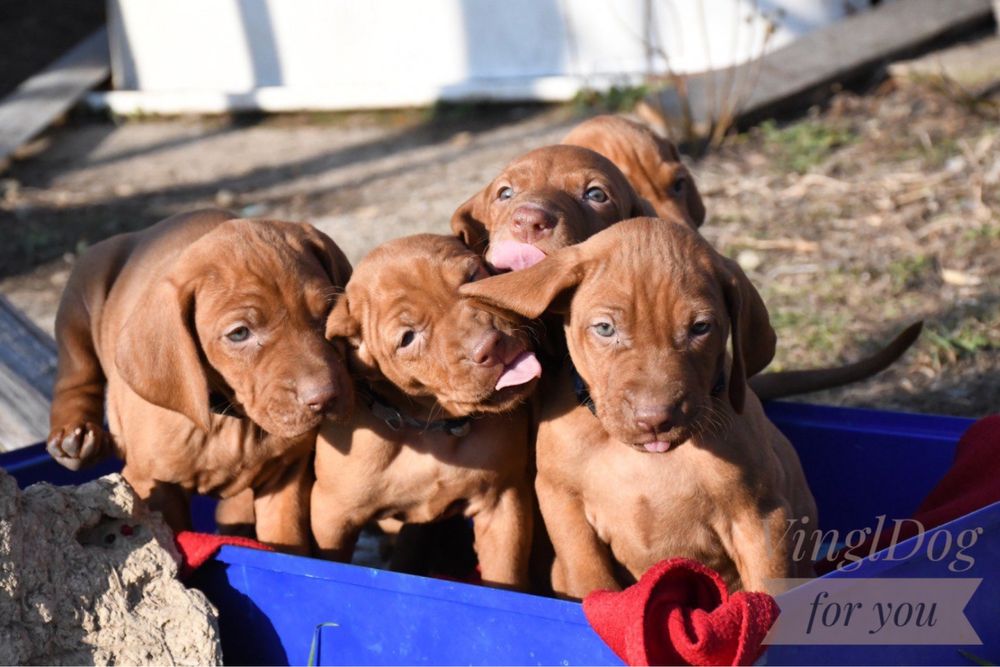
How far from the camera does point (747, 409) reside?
356 centimetres

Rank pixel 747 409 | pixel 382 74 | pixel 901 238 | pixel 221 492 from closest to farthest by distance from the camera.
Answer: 1. pixel 747 409
2. pixel 221 492
3. pixel 901 238
4. pixel 382 74

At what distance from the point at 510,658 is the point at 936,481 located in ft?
6.04

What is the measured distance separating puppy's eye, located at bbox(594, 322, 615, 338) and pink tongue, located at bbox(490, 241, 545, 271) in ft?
1.59

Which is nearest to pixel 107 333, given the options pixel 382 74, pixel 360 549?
pixel 360 549

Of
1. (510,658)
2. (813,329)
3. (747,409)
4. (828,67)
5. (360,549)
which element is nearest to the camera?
(510,658)

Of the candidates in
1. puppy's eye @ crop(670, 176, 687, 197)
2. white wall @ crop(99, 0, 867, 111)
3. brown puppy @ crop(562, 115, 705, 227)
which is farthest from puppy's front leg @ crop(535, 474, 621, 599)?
white wall @ crop(99, 0, 867, 111)

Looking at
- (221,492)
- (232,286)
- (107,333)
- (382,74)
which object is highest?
(232,286)

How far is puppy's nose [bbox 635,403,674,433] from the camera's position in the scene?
2.98 meters

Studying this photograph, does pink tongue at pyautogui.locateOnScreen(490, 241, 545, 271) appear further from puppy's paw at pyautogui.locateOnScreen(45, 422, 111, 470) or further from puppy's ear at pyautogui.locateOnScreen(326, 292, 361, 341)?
puppy's paw at pyautogui.locateOnScreen(45, 422, 111, 470)

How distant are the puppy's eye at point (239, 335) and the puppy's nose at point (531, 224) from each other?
79cm

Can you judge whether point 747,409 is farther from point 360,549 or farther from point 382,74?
point 382,74

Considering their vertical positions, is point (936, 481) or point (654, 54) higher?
point (936, 481)

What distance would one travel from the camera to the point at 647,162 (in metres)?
4.63

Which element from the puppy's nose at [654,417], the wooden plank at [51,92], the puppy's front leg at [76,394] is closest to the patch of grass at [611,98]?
the wooden plank at [51,92]
